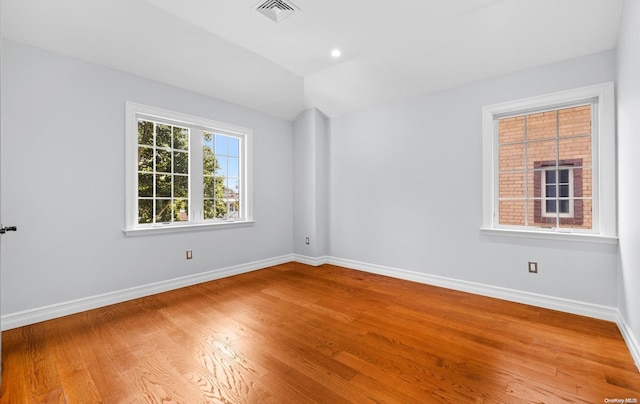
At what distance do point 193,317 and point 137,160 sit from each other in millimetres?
1808

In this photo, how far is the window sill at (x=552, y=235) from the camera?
245cm

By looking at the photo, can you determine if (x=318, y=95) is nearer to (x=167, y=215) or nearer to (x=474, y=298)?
(x=167, y=215)

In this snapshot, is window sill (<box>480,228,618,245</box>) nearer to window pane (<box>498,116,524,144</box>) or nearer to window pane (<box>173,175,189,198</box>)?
window pane (<box>498,116,524,144</box>)

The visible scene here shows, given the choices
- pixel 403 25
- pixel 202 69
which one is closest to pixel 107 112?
pixel 202 69

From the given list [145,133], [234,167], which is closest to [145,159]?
[145,133]

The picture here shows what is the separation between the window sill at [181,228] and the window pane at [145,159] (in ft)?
2.27

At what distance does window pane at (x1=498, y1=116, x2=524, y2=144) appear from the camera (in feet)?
10.6

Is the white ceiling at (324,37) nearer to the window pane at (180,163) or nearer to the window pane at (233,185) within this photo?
the window pane at (180,163)

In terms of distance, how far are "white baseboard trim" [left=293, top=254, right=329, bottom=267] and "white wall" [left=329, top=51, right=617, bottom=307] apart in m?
0.21

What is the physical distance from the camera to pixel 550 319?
2469 millimetres

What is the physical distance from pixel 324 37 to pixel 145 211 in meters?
2.74

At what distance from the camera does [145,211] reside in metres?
3.19

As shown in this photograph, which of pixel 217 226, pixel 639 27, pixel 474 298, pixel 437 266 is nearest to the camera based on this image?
pixel 639 27

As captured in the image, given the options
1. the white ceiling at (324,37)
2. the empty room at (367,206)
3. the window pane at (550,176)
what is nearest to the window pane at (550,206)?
the empty room at (367,206)
